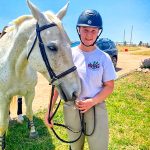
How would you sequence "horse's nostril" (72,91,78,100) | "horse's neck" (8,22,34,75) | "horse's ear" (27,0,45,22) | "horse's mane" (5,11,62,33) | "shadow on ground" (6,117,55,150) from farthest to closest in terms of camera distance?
"shadow on ground" (6,117,55,150) < "horse's neck" (8,22,34,75) < "horse's mane" (5,11,62,33) < "horse's ear" (27,0,45,22) < "horse's nostril" (72,91,78,100)

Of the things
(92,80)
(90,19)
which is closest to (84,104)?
(92,80)

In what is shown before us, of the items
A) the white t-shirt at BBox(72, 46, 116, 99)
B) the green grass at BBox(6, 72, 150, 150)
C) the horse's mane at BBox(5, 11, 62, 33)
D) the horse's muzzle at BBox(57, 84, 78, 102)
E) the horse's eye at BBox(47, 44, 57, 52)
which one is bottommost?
the green grass at BBox(6, 72, 150, 150)

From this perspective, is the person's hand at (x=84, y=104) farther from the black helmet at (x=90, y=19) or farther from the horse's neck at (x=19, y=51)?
the horse's neck at (x=19, y=51)

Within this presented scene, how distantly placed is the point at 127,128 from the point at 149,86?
16.4ft

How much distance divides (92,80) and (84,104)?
0.99 ft

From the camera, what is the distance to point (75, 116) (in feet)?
11.3

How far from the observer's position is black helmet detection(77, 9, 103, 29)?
10.5ft

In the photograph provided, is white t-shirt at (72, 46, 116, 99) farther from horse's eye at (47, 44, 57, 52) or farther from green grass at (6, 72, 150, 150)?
green grass at (6, 72, 150, 150)

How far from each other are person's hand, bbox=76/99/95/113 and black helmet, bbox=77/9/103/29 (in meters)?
0.79

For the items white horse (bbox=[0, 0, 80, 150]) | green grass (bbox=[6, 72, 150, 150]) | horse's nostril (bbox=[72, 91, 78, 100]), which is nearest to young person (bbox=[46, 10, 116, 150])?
horse's nostril (bbox=[72, 91, 78, 100])

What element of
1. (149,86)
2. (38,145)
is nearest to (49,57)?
(38,145)

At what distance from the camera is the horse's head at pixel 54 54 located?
121 inches

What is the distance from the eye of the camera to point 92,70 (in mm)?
3299

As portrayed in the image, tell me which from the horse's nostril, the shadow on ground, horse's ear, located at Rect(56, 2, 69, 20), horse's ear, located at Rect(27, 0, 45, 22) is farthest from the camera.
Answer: the shadow on ground
